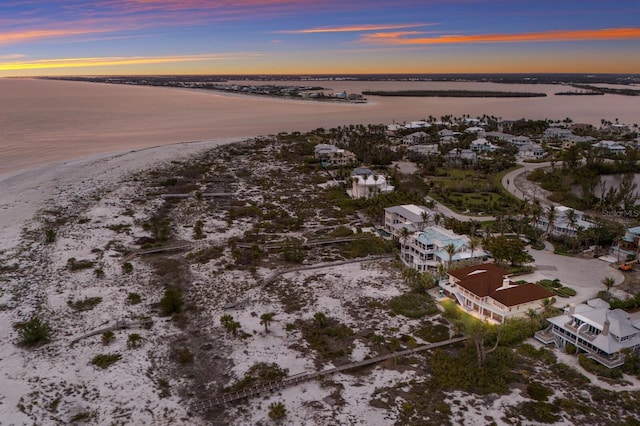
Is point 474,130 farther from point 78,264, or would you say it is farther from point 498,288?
point 78,264

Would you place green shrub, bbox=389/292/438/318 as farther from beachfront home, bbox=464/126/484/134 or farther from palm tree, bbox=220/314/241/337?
beachfront home, bbox=464/126/484/134

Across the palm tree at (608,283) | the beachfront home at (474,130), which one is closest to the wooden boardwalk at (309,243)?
the palm tree at (608,283)

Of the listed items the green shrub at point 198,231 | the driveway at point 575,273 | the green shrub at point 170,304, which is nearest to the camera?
the green shrub at point 170,304

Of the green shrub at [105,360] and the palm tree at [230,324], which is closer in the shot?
the green shrub at [105,360]

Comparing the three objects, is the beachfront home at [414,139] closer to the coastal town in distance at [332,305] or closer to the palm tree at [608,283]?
the coastal town in distance at [332,305]

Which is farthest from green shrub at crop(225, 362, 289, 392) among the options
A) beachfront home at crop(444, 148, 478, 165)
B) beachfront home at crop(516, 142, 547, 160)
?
beachfront home at crop(516, 142, 547, 160)

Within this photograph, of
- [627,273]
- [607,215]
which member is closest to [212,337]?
[627,273]

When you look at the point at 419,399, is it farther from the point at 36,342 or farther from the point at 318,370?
the point at 36,342
